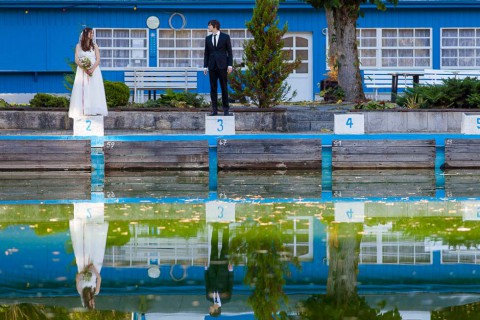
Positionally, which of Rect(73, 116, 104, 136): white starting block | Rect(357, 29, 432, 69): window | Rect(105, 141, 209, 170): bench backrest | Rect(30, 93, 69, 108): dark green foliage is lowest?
Rect(105, 141, 209, 170): bench backrest

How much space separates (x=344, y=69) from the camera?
76.1 feet

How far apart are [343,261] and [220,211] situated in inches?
135

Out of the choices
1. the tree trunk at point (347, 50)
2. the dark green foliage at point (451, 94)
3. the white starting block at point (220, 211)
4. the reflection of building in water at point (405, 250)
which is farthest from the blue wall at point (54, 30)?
the reflection of building in water at point (405, 250)

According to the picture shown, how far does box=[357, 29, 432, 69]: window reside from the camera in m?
31.5

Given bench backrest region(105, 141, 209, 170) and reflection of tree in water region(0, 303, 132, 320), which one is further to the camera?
bench backrest region(105, 141, 209, 170)

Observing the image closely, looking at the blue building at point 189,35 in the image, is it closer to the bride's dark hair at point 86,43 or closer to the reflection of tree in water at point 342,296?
the bride's dark hair at point 86,43

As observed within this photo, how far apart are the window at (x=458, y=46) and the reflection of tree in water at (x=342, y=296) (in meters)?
23.0

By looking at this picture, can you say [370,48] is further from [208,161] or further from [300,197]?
[300,197]

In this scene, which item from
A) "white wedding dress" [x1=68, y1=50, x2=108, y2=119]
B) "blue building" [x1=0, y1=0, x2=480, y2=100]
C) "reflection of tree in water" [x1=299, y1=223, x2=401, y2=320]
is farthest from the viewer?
"blue building" [x1=0, y1=0, x2=480, y2=100]

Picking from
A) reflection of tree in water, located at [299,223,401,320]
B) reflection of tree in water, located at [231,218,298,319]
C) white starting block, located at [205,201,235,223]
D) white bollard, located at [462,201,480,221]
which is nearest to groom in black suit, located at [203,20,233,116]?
white starting block, located at [205,201,235,223]

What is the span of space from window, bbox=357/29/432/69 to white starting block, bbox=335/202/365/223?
19.7 m

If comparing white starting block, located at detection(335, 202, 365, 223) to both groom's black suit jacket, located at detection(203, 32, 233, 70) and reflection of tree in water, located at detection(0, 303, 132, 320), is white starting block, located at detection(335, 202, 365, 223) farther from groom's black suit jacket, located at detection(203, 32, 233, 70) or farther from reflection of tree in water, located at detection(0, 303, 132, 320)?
groom's black suit jacket, located at detection(203, 32, 233, 70)

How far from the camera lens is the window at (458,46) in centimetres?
3153

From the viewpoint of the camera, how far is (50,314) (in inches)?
257
